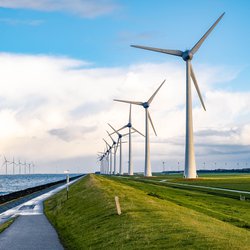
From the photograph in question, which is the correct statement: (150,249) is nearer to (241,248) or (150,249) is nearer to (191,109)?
(241,248)

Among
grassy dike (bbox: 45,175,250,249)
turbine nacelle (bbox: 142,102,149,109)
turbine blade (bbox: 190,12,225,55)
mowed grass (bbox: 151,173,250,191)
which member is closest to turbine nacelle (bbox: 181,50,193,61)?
turbine blade (bbox: 190,12,225,55)

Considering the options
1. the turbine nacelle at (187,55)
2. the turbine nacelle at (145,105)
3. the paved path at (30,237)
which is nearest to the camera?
the paved path at (30,237)

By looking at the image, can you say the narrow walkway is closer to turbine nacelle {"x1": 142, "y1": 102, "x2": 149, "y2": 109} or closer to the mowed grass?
the mowed grass

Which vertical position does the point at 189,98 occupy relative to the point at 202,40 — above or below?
below

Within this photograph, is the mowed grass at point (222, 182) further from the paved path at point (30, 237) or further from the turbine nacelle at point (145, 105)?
the paved path at point (30, 237)

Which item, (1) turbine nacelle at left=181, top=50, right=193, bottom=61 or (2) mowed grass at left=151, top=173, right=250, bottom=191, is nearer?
(2) mowed grass at left=151, top=173, right=250, bottom=191

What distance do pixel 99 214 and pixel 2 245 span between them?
9.68 m

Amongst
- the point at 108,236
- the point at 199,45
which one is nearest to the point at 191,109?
the point at 199,45

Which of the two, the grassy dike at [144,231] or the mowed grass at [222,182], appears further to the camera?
the mowed grass at [222,182]

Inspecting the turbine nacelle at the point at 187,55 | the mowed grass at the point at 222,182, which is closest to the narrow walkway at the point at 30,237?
the mowed grass at the point at 222,182

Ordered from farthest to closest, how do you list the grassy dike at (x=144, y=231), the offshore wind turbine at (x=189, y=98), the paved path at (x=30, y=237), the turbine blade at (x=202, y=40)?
the offshore wind turbine at (x=189, y=98)
the turbine blade at (x=202, y=40)
the paved path at (x=30, y=237)
the grassy dike at (x=144, y=231)

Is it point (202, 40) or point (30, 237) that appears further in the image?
point (202, 40)

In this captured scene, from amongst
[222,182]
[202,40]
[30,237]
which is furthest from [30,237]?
[222,182]

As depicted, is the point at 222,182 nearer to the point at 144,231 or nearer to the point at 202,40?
the point at 202,40
